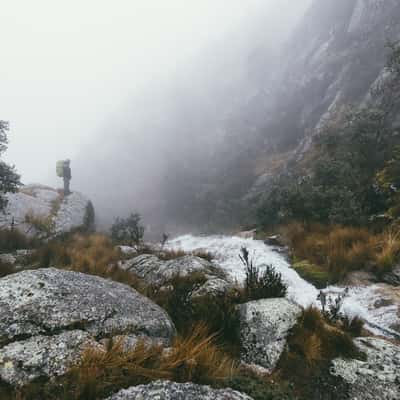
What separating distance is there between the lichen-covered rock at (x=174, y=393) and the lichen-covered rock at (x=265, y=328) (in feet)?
3.70

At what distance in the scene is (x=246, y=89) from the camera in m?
46.7

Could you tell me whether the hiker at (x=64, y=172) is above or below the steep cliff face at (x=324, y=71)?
below

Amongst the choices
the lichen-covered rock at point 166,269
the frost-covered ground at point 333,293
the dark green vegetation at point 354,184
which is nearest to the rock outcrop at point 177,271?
the lichen-covered rock at point 166,269

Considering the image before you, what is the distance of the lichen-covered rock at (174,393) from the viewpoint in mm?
1655

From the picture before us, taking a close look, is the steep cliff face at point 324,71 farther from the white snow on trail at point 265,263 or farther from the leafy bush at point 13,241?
the leafy bush at point 13,241

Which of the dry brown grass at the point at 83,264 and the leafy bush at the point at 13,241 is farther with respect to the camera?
the leafy bush at the point at 13,241

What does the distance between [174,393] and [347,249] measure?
5.77 m

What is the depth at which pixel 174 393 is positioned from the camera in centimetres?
171

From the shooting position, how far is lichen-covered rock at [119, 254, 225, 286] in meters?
5.24

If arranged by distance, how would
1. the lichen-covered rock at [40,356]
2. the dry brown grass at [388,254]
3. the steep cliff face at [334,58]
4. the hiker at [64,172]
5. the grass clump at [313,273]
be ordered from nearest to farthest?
1. the lichen-covered rock at [40,356]
2. the dry brown grass at [388,254]
3. the grass clump at [313,273]
4. the hiker at [64,172]
5. the steep cliff face at [334,58]

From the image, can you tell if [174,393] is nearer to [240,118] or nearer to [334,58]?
[334,58]

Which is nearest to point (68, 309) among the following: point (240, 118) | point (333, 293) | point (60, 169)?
point (333, 293)

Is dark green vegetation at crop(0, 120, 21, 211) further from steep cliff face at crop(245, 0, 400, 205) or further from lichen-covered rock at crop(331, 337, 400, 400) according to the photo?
steep cliff face at crop(245, 0, 400, 205)

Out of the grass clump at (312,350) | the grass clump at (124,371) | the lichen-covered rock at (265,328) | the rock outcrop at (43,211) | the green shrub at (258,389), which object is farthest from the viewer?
the rock outcrop at (43,211)
